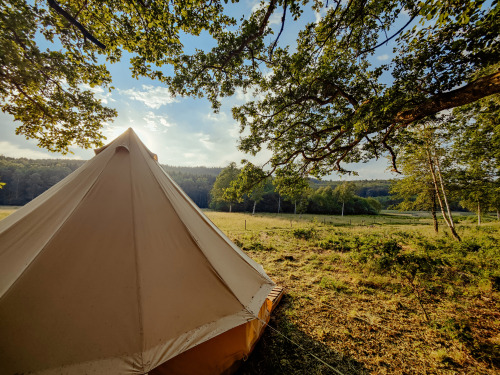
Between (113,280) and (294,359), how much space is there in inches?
117

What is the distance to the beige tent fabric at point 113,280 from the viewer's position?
5.74 feet

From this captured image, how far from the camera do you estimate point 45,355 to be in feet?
5.42

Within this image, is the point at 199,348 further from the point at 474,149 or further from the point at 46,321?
the point at 474,149

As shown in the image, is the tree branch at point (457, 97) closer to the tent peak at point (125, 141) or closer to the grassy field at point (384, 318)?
the grassy field at point (384, 318)

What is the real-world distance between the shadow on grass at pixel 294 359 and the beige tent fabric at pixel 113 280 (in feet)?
3.27

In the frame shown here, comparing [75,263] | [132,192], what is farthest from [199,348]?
[132,192]

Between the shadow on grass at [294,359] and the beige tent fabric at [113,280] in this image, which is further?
the shadow on grass at [294,359]

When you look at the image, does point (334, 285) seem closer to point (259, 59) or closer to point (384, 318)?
point (384, 318)

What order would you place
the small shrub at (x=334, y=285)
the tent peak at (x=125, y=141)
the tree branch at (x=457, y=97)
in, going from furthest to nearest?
the small shrub at (x=334, y=285) → the tree branch at (x=457, y=97) → the tent peak at (x=125, y=141)

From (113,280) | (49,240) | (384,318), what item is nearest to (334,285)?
(384,318)

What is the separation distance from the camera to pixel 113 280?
2104 mm

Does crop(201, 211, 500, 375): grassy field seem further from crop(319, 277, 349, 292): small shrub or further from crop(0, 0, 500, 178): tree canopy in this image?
crop(0, 0, 500, 178): tree canopy

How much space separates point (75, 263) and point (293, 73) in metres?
6.35

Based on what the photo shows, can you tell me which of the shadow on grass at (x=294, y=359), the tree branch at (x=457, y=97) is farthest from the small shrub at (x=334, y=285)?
the tree branch at (x=457, y=97)
